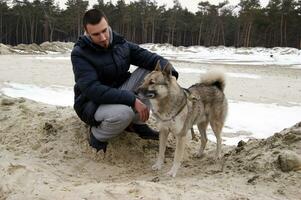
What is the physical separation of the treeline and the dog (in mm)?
48889

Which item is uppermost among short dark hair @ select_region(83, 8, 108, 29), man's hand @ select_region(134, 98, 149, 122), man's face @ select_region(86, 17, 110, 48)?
short dark hair @ select_region(83, 8, 108, 29)

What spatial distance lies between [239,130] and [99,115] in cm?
334

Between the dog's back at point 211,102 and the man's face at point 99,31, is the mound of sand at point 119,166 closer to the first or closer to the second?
the dog's back at point 211,102

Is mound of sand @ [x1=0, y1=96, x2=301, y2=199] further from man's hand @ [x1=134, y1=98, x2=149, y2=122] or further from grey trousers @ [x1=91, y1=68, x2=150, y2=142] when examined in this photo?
man's hand @ [x1=134, y1=98, x2=149, y2=122]

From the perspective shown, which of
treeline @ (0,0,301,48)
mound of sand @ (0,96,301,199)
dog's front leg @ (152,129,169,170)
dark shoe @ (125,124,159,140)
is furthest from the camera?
treeline @ (0,0,301,48)

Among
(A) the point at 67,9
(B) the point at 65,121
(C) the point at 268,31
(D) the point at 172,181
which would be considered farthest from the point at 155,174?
(A) the point at 67,9

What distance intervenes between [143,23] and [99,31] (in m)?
57.1

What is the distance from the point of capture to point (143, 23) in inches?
2392

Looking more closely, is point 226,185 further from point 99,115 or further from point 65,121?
point 65,121

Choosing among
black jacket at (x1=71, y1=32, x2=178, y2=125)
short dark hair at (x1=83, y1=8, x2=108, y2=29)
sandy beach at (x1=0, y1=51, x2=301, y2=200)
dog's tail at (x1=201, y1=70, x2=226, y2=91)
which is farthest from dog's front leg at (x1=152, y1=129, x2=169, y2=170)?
short dark hair at (x1=83, y1=8, x2=108, y2=29)

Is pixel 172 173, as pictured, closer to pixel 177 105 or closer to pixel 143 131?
pixel 177 105

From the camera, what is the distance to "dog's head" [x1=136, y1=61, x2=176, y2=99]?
4.49 meters

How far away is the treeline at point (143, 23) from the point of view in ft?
191

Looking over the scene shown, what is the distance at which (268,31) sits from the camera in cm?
5253
